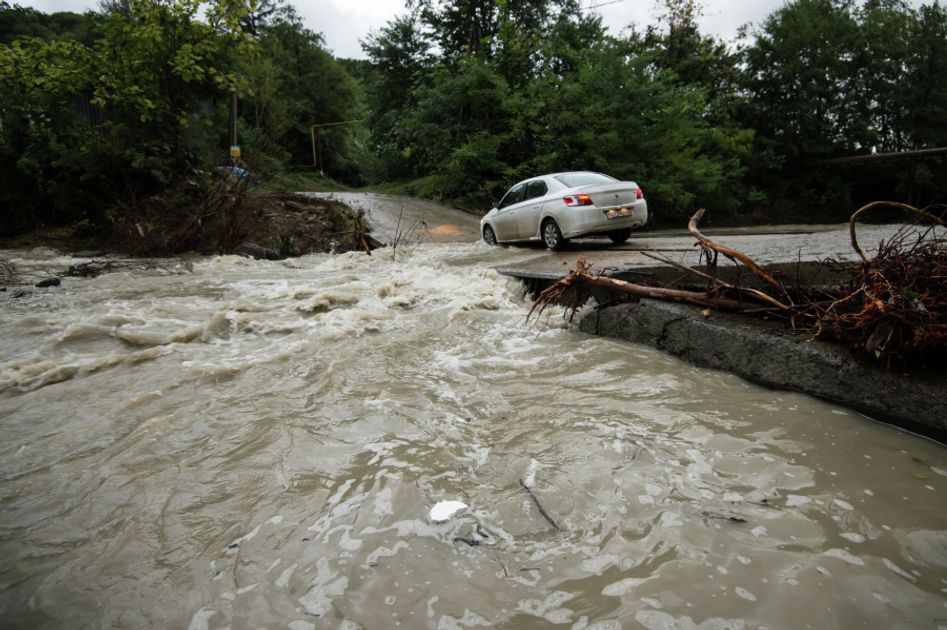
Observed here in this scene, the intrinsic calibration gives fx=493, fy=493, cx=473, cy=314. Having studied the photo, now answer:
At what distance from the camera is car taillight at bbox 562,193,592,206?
9039 mm

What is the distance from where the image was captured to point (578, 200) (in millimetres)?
9102

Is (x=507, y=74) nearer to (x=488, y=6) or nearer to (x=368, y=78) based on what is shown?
(x=488, y=6)

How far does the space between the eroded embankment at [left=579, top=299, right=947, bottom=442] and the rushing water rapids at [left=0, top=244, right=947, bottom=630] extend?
15 centimetres

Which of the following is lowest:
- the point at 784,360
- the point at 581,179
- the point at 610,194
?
the point at 784,360

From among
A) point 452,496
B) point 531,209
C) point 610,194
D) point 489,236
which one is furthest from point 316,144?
point 452,496

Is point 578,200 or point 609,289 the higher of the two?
point 578,200

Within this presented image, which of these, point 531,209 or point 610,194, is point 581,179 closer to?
point 610,194

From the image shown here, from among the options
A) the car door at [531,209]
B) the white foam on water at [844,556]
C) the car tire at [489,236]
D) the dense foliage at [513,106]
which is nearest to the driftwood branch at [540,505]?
the white foam on water at [844,556]

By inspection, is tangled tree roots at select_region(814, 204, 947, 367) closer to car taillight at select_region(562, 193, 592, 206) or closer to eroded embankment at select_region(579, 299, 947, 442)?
eroded embankment at select_region(579, 299, 947, 442)

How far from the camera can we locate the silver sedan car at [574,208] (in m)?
9.05

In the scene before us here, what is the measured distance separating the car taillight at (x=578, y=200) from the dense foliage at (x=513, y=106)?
595 cm

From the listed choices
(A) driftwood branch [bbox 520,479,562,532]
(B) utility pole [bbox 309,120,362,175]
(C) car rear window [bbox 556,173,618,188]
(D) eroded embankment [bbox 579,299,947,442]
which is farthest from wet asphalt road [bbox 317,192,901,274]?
(B) utility pole [bbox 309,120,362,175]

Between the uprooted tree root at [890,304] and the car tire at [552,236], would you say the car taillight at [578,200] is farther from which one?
the uprooted tree root at [890,304]

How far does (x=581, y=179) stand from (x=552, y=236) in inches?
48.3
